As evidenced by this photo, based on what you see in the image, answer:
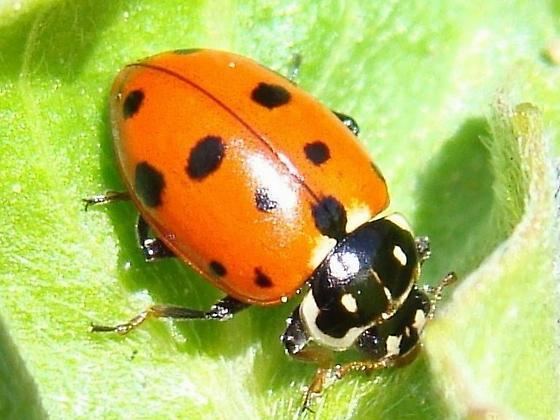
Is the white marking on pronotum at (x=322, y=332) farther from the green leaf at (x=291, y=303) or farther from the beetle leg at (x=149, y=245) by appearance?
the beetle leg at (x=149, y=245)

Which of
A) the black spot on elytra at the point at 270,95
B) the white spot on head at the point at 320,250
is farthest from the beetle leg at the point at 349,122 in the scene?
the white spot on head at the point at 320,250

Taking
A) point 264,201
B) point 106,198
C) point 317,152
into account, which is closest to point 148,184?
point 106,198

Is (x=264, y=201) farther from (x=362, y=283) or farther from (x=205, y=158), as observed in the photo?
(x=362, y=283)

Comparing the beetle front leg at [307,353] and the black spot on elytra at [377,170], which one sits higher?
the black spot on elytra at [377,170]

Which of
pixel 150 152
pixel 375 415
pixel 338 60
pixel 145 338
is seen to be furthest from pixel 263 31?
pixel 375 415

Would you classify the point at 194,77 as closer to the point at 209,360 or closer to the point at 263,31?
the point at 263,31

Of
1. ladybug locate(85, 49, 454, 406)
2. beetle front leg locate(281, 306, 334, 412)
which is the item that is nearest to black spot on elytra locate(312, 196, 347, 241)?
ladybug locate(85, 49, 454, 406)

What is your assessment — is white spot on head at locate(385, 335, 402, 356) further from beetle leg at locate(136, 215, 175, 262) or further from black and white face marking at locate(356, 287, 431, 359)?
beetle leg at locate(136, 215, 175, 262)
